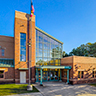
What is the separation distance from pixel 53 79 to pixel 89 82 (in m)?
7.29

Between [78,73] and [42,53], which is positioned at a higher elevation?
[42,53]

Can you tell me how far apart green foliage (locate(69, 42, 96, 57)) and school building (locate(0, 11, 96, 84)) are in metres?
→ 17.3

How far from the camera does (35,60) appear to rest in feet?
57.3

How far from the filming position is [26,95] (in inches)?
385

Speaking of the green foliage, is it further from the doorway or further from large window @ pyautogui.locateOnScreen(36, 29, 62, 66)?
the doorway

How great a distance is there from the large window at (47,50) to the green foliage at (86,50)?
1841 centimetres

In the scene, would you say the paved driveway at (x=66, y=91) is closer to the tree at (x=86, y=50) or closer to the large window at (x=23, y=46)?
the large window at (x=23, y=46)

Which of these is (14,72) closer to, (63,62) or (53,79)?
(53,79)

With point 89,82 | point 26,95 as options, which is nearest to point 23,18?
point 26,95

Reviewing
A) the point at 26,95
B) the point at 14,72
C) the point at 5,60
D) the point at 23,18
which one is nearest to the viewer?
the point at 26,95

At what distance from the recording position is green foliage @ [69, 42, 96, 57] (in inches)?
1320

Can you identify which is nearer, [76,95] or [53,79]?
[76,95]

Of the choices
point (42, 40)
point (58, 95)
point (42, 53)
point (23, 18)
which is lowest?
point (58, 95)

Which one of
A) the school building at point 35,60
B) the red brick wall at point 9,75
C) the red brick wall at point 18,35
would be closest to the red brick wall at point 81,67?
the school building at point 35,60
